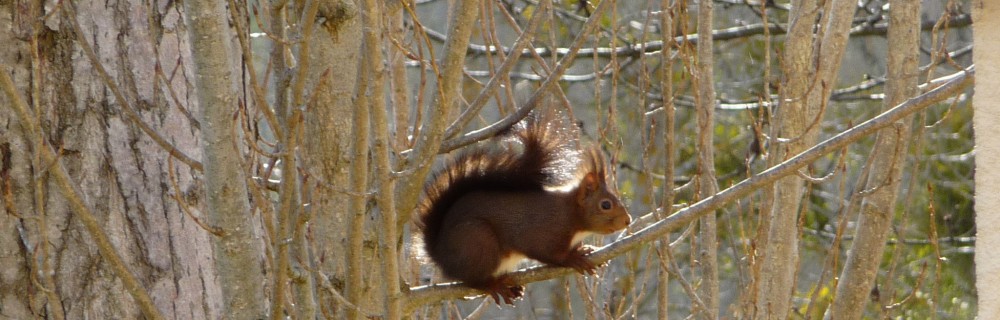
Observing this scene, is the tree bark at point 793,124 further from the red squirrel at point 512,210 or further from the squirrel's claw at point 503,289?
the squirrel's claw at point 503,289

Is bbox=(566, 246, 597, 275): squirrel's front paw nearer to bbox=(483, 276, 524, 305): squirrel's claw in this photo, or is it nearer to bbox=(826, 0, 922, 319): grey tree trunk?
bbox=(483, 276, 524, 305): squirrel's claw

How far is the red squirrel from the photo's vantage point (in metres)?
2.79

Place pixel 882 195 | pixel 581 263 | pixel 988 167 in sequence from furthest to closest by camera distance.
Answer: pixel 882 195 < pixel 581 263 < pixel 988 167

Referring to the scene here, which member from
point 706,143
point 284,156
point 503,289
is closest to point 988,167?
point 284,156

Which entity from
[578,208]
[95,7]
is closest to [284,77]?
[95,7]

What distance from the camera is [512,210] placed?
9.55ft

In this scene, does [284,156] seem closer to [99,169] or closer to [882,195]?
[99,169]

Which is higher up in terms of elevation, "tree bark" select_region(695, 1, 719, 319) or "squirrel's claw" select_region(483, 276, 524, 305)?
"tree bark" select_region(695, 1, 719, 319)

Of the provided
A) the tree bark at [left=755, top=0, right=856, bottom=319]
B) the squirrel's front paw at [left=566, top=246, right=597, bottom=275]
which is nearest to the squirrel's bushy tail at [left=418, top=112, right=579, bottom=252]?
the squirrel's front paw at [left=566, top=246, right=597, bottom=275]

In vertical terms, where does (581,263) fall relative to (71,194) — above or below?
below

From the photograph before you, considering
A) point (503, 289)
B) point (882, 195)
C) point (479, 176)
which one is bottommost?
point (503, 289)

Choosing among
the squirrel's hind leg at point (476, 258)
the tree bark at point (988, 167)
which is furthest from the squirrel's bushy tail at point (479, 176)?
the tree bark at point (988, 167)

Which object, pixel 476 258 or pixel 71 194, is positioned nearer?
pixel 71 194

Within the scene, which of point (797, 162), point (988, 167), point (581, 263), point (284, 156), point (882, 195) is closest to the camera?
point (988, 167)
